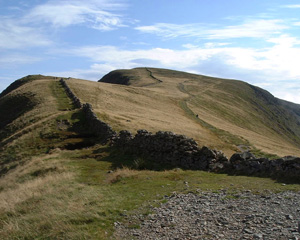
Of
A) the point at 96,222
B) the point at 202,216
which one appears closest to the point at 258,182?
the point at 202,216

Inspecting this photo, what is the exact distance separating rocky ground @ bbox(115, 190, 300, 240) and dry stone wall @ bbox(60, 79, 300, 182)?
136 inches

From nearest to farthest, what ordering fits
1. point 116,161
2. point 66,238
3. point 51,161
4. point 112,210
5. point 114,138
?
point 66,238
point 112,210
point 116,161
point 51,161
point 114,138

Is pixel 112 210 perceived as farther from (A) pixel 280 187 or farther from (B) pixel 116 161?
(B) pixel 116 161

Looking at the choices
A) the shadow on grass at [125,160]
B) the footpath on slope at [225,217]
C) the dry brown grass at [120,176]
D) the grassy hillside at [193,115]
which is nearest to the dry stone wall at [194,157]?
the footpath on slope at [225,217]

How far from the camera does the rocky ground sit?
28.9 feet

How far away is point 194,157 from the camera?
19969 millimetres

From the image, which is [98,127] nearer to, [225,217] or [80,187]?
[80,187]

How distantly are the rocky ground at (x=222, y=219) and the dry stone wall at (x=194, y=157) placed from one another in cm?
345

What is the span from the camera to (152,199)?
41.2 feet

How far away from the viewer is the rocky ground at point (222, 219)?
8.80 meters

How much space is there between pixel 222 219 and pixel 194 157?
33.3 ft

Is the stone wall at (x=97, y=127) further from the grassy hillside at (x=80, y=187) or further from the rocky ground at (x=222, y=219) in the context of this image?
the rocky ground at (x=222, y=219)

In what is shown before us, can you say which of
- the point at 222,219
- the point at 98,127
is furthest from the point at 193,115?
the point at 222,219

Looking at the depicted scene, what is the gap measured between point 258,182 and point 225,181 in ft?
5.26
